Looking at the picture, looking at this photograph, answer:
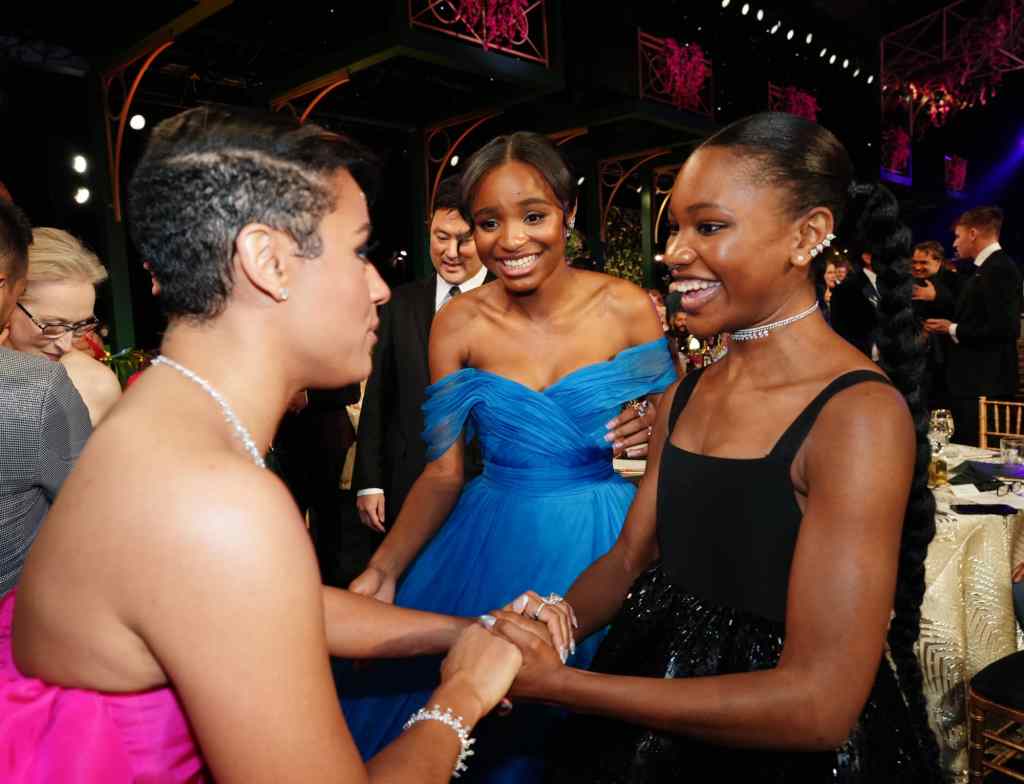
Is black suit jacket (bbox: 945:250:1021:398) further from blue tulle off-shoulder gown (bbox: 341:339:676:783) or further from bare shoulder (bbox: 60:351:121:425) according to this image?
bare shoulder (bbox: 60:351:121:425)

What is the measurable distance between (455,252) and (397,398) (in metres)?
0.73

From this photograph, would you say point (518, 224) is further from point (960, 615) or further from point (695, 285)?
point (960, 615)

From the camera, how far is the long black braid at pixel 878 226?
145cm

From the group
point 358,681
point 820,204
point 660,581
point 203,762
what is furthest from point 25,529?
point 820,204

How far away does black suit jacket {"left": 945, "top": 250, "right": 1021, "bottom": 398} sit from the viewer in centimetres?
697

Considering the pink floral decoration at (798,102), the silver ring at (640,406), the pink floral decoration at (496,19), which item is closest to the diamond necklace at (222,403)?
the silver ring at (640,406)

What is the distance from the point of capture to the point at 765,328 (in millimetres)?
1537

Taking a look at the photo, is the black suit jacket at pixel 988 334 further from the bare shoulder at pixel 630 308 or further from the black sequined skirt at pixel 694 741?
the black sequined skirt at pixel 694 741

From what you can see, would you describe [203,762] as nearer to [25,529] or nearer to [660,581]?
[660,581]

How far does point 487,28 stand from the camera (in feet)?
19.8

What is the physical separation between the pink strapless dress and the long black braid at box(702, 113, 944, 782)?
127 centimetres

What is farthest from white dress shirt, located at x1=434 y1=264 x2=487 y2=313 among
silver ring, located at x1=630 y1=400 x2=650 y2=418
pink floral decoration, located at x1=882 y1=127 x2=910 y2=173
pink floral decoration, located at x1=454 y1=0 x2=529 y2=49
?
pink floral decoration, located at x1=882 y1=127 x2=910 y2=173

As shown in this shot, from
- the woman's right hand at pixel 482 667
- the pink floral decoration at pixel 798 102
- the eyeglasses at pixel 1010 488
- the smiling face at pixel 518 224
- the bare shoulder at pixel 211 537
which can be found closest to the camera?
the bare shoulder at pixel 211 537

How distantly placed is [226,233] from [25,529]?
134 centimetres
